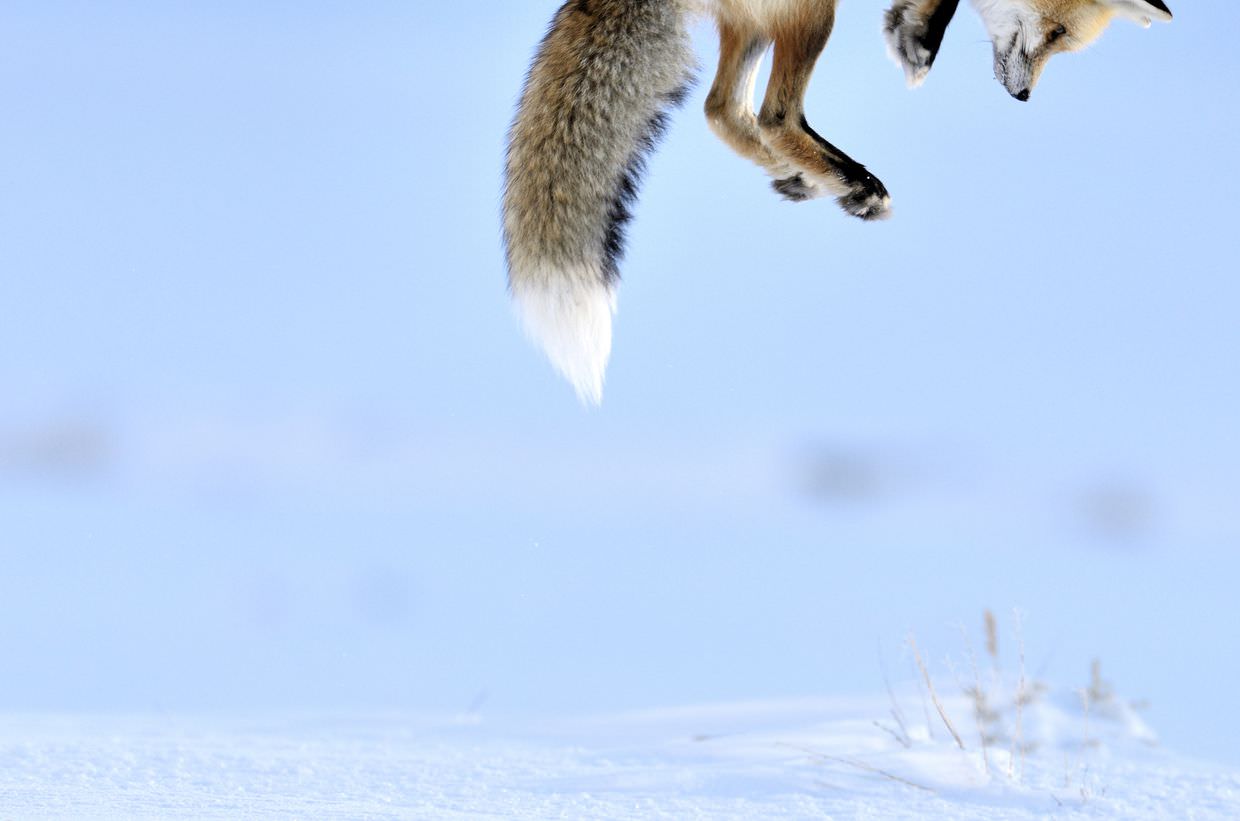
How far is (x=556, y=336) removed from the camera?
4.11 meters

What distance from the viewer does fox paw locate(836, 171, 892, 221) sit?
4.42m

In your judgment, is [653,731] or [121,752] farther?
[653,731]

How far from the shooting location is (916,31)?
475 cm

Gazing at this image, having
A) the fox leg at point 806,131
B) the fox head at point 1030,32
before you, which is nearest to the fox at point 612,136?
the fox leg at point 806,131

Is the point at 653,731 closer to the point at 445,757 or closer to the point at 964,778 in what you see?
the point at 445,757

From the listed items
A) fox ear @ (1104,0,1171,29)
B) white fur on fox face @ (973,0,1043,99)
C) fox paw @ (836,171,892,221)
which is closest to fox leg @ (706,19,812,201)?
fox paw @ (836,171,892,221)

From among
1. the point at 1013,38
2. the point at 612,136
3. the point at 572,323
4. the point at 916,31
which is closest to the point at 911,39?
the point at 916,31

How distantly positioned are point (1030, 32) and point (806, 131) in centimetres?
132

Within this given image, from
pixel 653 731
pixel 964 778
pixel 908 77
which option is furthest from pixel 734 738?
pixel 908 77

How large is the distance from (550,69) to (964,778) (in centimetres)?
282

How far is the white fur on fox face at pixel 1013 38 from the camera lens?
509cm

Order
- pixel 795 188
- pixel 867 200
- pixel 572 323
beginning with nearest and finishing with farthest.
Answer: pixel 572 323 < pixel 867 200 < pixel 795 188

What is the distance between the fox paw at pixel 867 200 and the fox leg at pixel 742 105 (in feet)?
0.49

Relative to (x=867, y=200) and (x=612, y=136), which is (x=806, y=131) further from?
(x=612, y=136)
